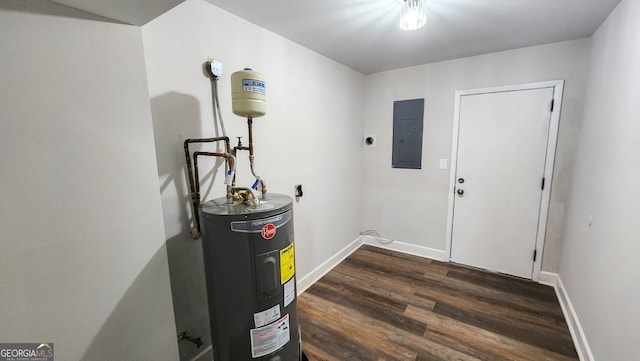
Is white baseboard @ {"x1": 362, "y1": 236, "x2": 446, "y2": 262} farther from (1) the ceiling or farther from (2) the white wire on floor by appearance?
(1) the ceiling

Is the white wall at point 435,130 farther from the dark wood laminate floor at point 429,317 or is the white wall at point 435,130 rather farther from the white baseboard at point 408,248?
the dark wood laminate floor at point 429,317

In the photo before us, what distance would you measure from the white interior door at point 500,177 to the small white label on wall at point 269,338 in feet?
8.16

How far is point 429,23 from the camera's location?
1941 millimetres

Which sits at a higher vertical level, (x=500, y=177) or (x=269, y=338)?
(x=500, y=177)

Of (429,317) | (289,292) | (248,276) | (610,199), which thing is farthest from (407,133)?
(248,276)

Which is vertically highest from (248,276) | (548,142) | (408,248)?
(548,142)

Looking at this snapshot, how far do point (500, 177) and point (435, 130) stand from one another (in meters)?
0.86

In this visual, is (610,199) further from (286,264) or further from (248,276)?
(248,276)

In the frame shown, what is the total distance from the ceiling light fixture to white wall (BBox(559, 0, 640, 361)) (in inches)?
45.8

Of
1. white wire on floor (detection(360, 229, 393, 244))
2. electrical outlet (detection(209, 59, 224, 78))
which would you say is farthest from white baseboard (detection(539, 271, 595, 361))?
electrical outlet (detection(209, 59, 224, 78))

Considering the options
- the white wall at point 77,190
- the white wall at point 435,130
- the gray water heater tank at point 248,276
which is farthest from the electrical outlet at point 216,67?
the white wall at point 435,130

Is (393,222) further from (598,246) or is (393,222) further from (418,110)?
(598,246)

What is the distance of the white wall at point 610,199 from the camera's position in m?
1.29

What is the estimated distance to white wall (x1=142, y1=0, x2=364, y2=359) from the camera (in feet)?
4.73
